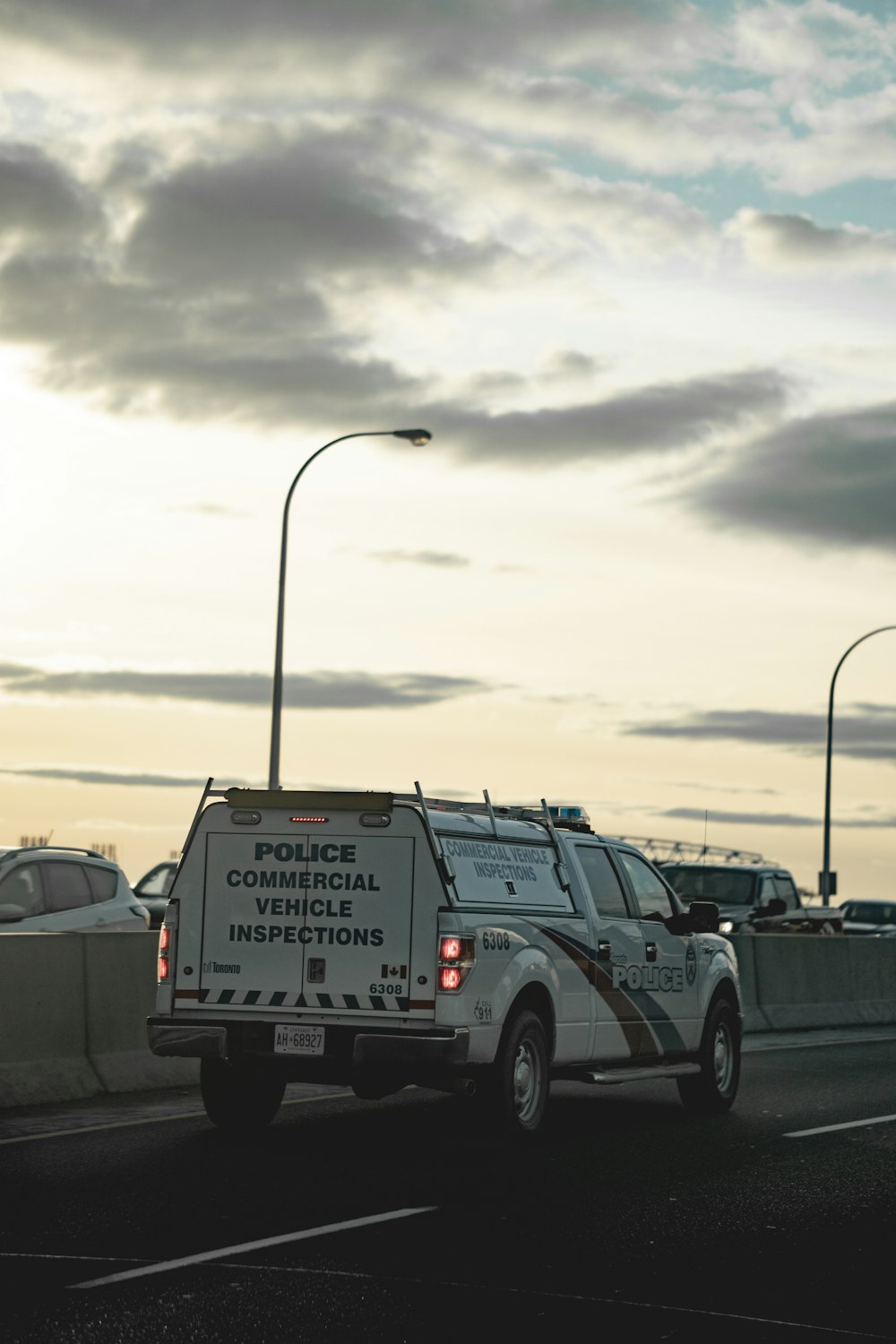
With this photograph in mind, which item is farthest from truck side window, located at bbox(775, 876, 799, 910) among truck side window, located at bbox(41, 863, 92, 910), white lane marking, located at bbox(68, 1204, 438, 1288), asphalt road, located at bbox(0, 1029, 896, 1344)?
white lane marking, located at bbox(68, 1204, 438, 1288)

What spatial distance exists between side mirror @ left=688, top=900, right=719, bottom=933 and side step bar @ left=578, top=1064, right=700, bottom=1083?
1.04 meters

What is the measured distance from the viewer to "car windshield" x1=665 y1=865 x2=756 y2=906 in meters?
31.3

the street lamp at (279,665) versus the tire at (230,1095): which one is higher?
the street lamp at (279,665)

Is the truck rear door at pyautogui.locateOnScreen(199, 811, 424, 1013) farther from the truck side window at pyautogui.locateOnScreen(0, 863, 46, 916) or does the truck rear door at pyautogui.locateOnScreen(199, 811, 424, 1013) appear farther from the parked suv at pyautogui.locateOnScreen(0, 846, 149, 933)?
the truck side window at pyautogui.locateOnScreen(0, 863, 46, 916)

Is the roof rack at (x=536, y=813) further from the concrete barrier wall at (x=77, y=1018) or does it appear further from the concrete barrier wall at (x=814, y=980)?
the concrete barrier wall at (x=814, y=980)

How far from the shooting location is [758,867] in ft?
105

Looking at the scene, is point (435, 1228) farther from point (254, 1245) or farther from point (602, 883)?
point (602, 883)

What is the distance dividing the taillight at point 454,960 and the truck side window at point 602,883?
217cm

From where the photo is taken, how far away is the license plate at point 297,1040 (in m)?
11.5

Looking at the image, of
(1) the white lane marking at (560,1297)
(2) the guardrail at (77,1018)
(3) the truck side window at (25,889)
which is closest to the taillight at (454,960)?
A: (2) the guardrail at (77,1018)

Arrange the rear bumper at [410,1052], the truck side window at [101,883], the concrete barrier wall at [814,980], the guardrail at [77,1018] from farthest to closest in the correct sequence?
the concrete barrier wall at [814,980] < the truck side window at [101,883] < the guardrail at [77,1018] < the rear bumper at [410,1052]

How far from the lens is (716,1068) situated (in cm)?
1474

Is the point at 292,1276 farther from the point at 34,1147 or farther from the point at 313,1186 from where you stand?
the point at 34,1147

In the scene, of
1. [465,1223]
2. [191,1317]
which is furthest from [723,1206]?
[191,1317]
